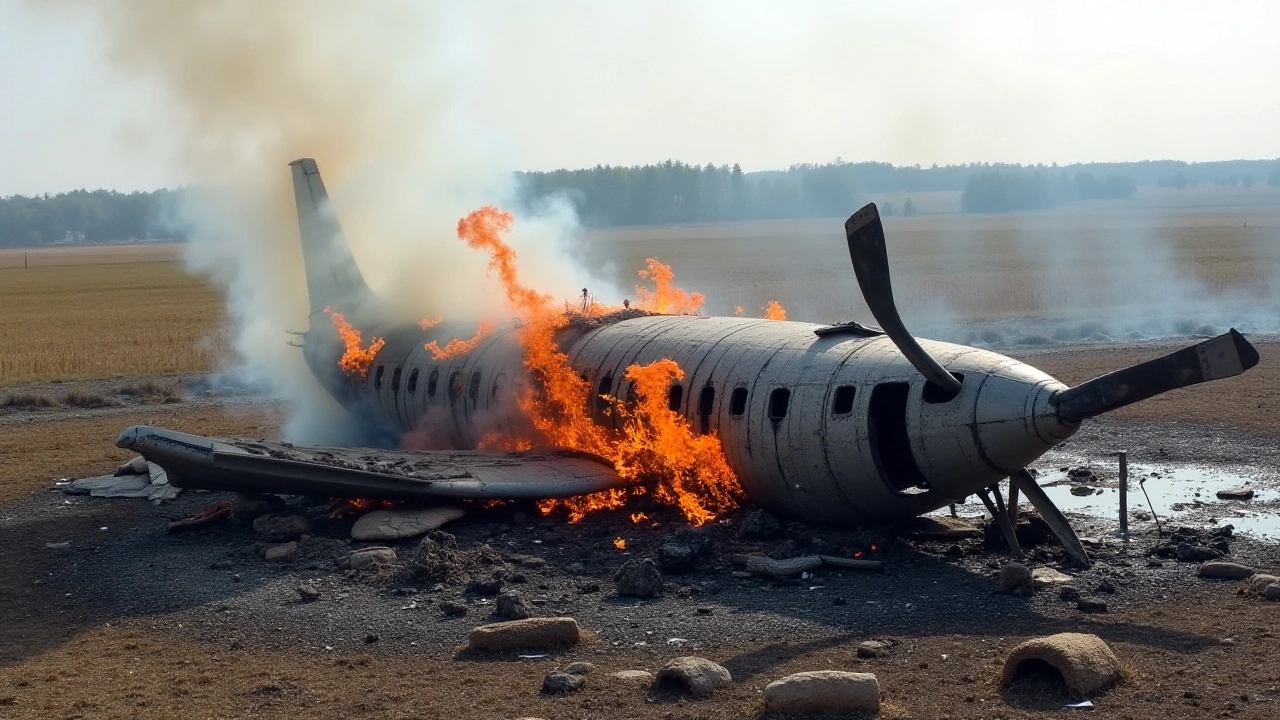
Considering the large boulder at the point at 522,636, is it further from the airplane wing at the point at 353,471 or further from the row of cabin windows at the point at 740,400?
the airplane wing at the point at 353,471

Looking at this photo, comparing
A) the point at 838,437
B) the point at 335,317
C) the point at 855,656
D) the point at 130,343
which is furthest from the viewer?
the point at 130,343

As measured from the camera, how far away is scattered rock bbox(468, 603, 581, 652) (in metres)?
15.2

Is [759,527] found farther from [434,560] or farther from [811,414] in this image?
[434,560]

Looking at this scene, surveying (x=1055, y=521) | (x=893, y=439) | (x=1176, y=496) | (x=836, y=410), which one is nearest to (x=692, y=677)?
(x=836, y=410)

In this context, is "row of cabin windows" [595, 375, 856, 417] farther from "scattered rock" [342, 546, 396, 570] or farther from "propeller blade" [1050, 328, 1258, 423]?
"scattered rock" [342, 546, 396, 570]

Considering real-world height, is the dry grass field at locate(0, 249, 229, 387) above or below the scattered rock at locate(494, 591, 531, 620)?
above

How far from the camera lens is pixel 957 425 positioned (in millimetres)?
17719

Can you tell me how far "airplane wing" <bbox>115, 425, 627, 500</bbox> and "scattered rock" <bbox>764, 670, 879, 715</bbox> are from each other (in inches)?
376

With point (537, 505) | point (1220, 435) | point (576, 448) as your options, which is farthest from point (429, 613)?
point (1220, 435)

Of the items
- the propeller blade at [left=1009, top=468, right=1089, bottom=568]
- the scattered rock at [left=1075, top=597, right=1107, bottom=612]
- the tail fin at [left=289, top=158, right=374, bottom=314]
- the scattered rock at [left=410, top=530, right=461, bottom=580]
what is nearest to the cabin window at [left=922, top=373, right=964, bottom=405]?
the propeller blade at [left=1009, top=468, right=1089, bottom=568]

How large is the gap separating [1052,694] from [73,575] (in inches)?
585

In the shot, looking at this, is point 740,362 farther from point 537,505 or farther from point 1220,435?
point 1220,435

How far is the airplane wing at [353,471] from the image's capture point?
20.2 meters

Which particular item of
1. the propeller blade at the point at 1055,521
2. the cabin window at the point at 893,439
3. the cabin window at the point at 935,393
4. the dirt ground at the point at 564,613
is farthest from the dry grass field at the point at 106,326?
the propeller blade at the point at 1055,521
